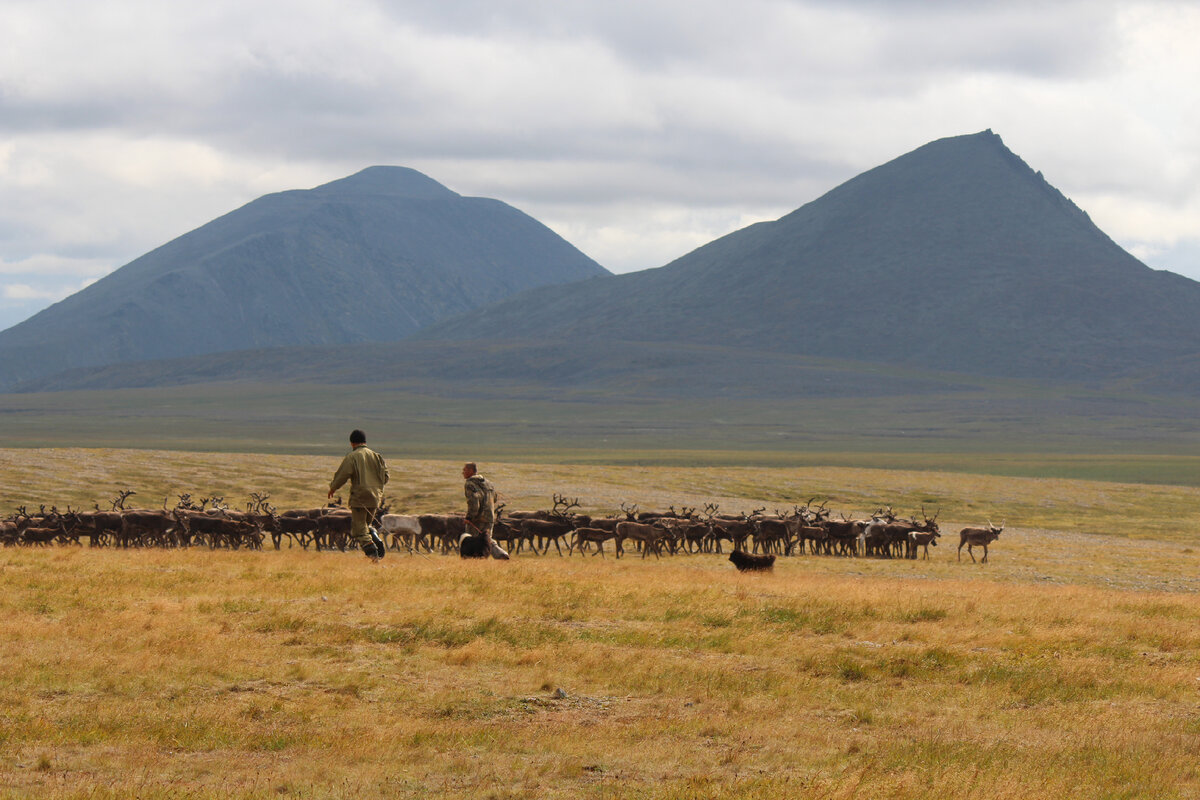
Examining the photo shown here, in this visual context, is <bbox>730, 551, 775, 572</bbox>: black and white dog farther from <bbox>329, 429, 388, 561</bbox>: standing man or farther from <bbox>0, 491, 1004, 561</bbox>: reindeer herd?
<bbox>329, 429, 388, 561</bbox>: standing man

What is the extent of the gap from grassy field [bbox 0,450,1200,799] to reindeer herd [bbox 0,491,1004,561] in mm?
7452

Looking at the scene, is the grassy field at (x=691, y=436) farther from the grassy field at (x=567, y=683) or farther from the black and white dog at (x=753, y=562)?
the grassy field at (x=567, y=683)

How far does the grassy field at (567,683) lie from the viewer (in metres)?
10.4

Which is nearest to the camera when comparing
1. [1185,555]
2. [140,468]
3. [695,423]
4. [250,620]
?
[250,620]

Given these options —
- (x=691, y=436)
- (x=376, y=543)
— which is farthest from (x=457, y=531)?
(x=691, y=436)

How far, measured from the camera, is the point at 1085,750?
11.6 m

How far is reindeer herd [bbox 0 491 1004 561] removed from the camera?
31.9 meters

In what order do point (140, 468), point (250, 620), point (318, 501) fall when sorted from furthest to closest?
point (140, 468) < point (318, 501) < point (250, 620)

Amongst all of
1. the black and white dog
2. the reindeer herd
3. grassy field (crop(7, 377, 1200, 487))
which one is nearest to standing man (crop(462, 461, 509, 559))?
the black and white dog

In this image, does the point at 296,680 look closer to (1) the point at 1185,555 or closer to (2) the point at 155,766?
(2) the point at 155,766

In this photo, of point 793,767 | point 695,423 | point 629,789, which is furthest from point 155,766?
point 695,423

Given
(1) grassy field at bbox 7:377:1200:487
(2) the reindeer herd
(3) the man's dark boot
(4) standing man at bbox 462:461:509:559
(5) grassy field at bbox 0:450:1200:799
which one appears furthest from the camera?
(1) grassy field at bbox 7:377:1200:487

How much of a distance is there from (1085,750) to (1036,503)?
58212mm

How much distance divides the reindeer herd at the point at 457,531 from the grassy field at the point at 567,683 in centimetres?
745
